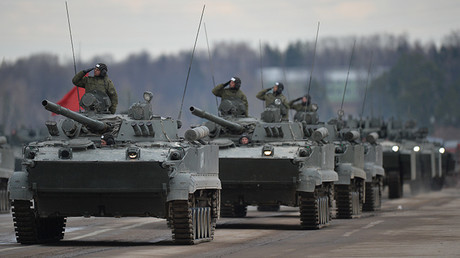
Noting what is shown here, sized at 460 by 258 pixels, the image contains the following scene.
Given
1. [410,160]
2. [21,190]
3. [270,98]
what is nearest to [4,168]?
[270,98]

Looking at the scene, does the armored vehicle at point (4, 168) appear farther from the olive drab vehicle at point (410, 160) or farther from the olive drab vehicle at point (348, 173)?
the olive drab vehicle at point (410, 160)

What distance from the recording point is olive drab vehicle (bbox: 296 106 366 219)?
123 feet

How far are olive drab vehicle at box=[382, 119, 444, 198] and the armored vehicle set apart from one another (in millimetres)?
15939

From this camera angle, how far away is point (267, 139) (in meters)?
34.4

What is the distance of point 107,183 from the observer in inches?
1014

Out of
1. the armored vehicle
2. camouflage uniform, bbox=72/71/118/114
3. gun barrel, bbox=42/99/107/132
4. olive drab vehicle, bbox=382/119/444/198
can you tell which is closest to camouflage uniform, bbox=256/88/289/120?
the armored vehicle

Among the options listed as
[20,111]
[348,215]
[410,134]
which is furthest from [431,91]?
[348,215]

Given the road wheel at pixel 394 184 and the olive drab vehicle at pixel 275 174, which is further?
the road wheel at pixel 394 184

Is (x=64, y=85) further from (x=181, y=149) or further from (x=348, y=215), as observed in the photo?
(x=181, y=149)

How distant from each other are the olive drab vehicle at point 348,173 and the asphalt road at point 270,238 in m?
0.69

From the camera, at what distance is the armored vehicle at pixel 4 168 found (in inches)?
1656

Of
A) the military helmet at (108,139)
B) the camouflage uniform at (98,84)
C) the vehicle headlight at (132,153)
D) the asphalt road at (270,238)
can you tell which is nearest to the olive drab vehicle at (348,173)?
the asphalt road at (270,238)

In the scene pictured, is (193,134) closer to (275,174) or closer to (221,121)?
(275,174)

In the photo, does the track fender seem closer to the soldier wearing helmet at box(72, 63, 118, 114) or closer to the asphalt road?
the asphalt road
